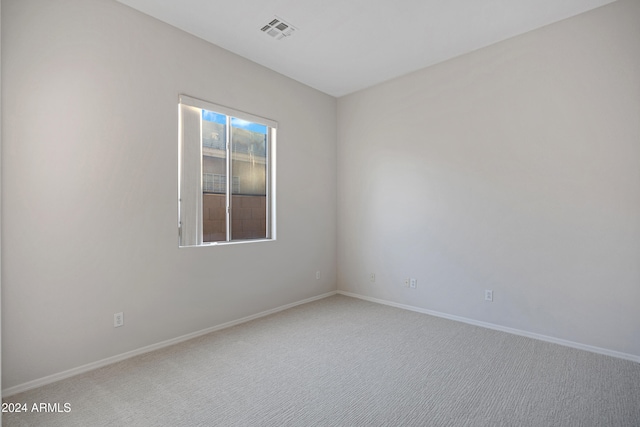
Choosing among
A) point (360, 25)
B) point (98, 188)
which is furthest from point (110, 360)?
point (360, 25)

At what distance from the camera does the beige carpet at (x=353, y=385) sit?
1.89m

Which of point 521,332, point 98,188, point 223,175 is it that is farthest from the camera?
point 223,175

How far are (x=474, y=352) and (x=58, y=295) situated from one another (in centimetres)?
Result: 339

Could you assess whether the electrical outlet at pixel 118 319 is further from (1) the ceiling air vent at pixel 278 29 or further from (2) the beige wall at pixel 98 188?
(1) the ceiling air vent at pixel 278 29

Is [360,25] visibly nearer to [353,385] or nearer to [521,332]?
[353,385]

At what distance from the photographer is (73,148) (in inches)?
95.3

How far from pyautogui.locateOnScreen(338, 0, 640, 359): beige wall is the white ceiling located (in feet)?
0.93

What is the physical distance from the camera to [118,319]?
264 centimetres

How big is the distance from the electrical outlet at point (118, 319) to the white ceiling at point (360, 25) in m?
2.63

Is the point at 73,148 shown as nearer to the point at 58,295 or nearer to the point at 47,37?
the point at 47,37

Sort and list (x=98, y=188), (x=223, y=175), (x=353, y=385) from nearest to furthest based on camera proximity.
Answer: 1. (x=353, y=385)
2. (x=98, y=188)
3. (x=223, y=175)

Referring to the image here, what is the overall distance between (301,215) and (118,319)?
2.36 m

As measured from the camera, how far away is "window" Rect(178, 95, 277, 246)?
313cm

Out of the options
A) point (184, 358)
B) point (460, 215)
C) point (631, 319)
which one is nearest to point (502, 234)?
point (460, 215)
